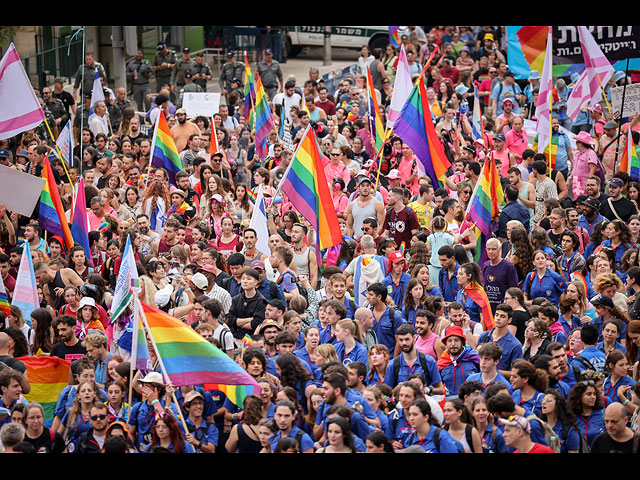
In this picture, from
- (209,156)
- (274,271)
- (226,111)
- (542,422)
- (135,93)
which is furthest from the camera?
(135,93)

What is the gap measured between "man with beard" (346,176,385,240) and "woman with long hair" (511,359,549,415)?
15.8 feet

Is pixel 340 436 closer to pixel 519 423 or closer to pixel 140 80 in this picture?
pixel 519 423

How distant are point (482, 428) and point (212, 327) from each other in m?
2.77

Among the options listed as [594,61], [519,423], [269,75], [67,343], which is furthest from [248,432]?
[269,75]

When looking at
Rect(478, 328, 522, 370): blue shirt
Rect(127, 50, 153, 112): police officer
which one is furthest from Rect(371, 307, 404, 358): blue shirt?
Rect(127, 50, 153, 112): police officer

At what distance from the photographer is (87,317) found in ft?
33.9

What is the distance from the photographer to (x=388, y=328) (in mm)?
10258

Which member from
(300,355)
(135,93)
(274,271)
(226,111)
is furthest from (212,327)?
(135,93)

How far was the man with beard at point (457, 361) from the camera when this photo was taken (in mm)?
9367

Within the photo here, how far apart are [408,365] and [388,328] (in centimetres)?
100

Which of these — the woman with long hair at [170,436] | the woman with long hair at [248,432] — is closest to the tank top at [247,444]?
the woman with long hair at [248,432]
